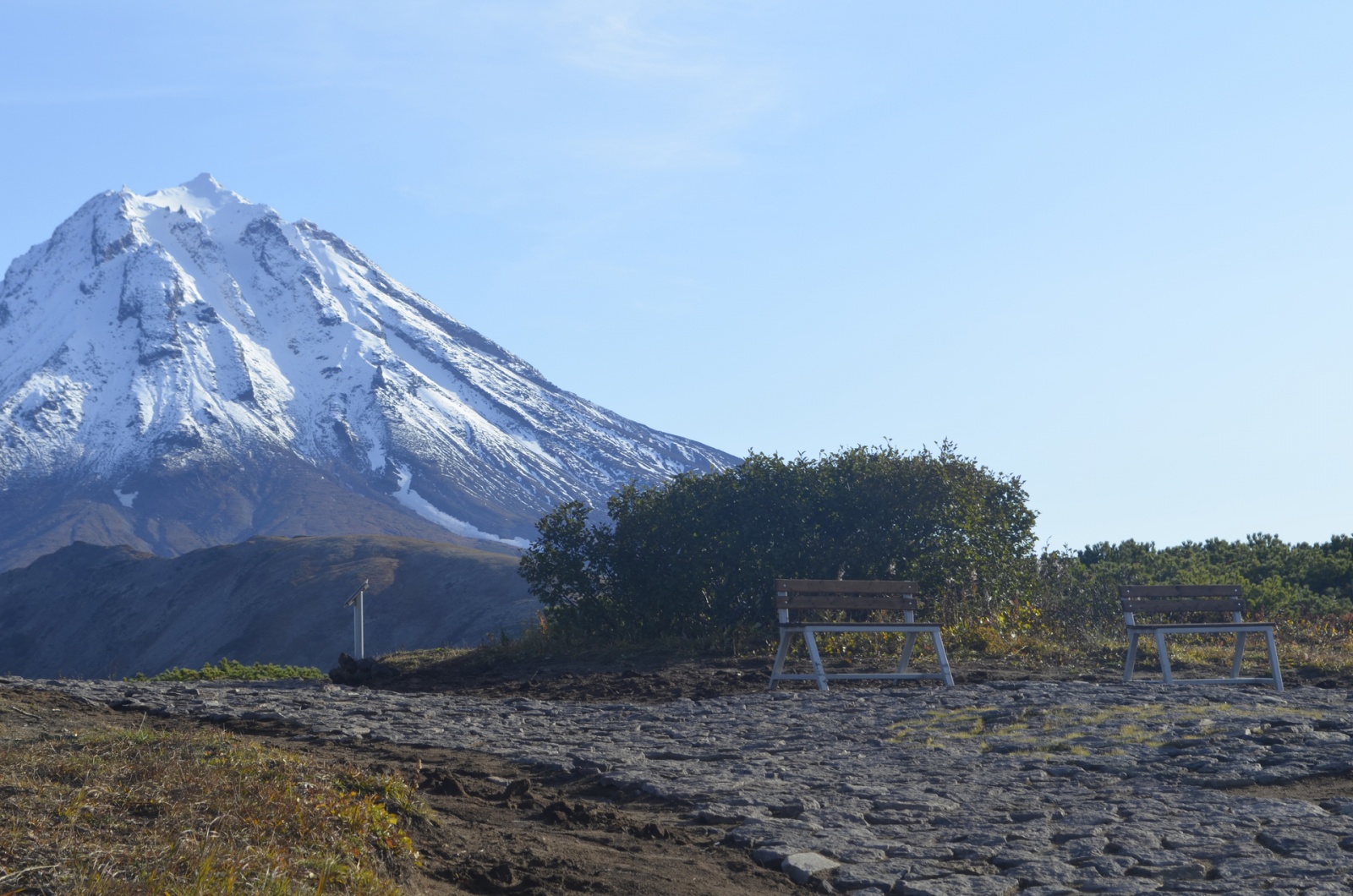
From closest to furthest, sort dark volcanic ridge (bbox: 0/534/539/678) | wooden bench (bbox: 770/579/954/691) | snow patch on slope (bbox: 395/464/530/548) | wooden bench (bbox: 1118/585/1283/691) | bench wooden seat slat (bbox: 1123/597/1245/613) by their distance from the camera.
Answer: wooden bench (bbox: 1118/585/1283/691) < wooden bench (bbox: 770/579/954/691) < bench wooden seat slat (bbox: 1123/597/1245/613) < dark volcanic ridge (bbox: 0/534/539/678) < snow patch on slope (bbox: 395/464/530/548)

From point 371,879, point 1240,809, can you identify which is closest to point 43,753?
point 371,879

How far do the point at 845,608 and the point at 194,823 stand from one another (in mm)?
7338

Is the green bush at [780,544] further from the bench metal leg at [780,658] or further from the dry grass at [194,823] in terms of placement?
the dry grass at [194,823]

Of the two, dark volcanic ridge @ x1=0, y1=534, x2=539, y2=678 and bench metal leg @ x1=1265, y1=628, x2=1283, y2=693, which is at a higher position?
dark volcanic ridge @ x1=0, y1=534, x2=539, y2=678

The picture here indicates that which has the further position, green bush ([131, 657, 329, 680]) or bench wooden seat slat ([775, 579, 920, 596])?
green bush ([131, 657, 329, 680])

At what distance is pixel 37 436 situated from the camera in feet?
628

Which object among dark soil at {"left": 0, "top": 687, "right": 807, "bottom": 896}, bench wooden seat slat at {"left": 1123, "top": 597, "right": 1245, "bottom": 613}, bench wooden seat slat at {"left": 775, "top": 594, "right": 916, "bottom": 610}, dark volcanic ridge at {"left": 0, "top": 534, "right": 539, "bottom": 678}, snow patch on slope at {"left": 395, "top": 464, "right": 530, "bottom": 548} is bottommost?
dark soil at {"left": 0, "top": 687, "right": 807, "bottom": 896}

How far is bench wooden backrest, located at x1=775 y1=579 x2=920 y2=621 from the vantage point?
10656 mm

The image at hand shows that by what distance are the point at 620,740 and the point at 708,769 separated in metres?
1.24

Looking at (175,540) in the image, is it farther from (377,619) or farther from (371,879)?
(371,879)

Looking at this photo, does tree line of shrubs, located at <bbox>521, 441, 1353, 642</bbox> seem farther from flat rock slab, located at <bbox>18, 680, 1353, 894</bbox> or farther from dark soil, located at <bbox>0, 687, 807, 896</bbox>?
dark soil, located at <bbox>0, 687, 807, 896</bbox>

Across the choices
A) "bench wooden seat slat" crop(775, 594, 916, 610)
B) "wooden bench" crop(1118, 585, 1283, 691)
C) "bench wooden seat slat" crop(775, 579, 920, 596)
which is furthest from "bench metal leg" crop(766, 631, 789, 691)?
"wooden bench" crop(1118, 585, 1283, 691)

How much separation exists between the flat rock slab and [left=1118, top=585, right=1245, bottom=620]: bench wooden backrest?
1.25 meters

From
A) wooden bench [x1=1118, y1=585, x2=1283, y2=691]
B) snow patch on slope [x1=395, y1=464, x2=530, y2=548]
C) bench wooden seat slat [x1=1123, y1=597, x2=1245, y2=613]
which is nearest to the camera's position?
wooden bench [x1=1118, y1=585, x2=1283, y2=691]
